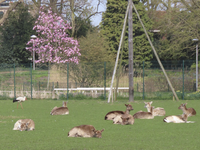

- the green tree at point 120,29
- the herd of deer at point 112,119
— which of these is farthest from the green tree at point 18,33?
the herd of deer at point 112,119

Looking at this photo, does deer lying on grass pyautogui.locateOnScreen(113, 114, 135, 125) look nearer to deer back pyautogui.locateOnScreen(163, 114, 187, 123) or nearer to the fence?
deer back pyautogui.locateOnScreen(163, 114, 187, 123)

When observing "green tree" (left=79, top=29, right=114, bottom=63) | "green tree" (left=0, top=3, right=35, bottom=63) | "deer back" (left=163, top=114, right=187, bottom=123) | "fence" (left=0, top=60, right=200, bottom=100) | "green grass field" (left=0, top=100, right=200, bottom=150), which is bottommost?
"green grass field" (left=0, top=100, right=200, bottom=150)

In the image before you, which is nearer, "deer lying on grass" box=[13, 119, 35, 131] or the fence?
"deer lying on grass" box=[13, 119, 35, 131]

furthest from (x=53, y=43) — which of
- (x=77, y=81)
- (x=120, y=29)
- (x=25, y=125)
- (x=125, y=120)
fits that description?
(x=25, y=125)

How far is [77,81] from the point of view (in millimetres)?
25594

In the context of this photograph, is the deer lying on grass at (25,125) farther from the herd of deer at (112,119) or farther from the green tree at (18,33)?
the green tree at (18,33)

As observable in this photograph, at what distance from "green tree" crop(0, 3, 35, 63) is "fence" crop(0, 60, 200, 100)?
865 inches

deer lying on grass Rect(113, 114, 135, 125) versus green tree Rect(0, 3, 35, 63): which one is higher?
green tree Rect(0, 3, 35, 63)

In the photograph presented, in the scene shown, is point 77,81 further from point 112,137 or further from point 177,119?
point 112,137

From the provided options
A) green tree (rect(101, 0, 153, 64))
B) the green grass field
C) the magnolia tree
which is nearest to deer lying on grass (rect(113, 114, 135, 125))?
the green grass field

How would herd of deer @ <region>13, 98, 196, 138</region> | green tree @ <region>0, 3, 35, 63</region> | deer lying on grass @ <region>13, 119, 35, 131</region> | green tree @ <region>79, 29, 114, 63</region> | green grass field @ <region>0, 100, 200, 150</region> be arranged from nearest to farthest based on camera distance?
green grass field @ <region>0, 100, 200, 150</region>
herd of deer @ <region>13, 98, 196, 138</region>
deer lying on grass @ <region>13, 119, 35, 131</region>
green tree @ <region>79, 29, 114, 63</region>
green tree @ <region>0, 3, 35, 63</region>

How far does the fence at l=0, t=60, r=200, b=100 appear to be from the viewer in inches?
969

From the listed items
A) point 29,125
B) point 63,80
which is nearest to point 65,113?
point 29,125

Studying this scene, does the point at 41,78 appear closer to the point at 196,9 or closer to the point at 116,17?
the point at 196,9
